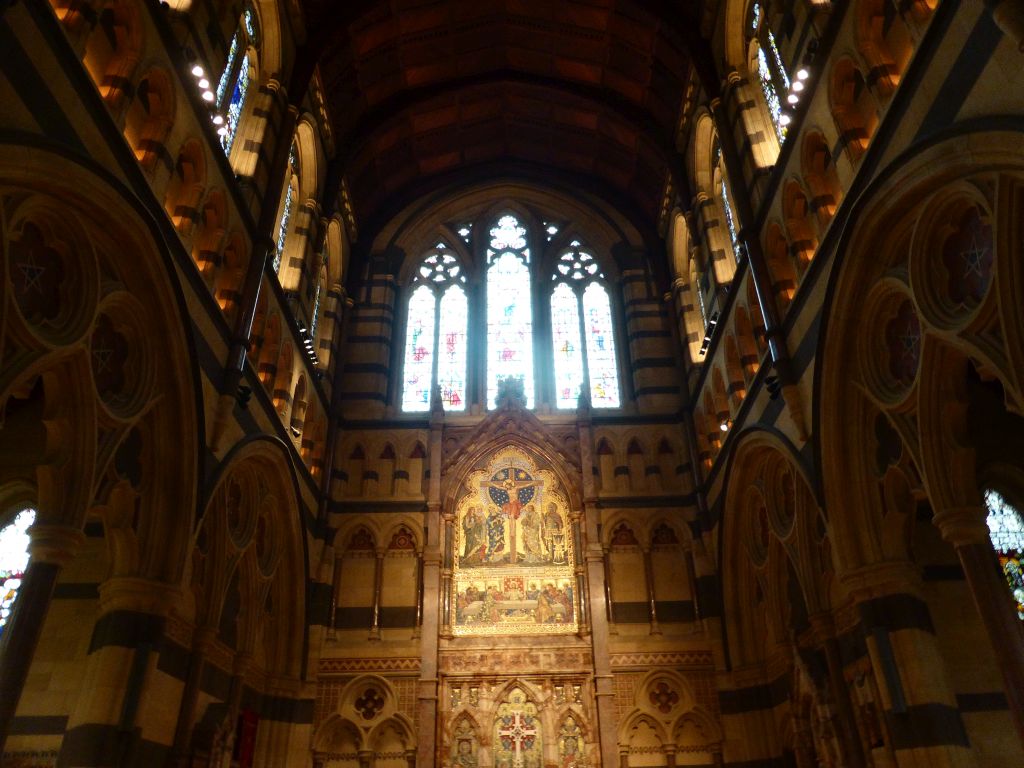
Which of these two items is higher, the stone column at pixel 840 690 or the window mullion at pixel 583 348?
the window mullion at pixel 583 348

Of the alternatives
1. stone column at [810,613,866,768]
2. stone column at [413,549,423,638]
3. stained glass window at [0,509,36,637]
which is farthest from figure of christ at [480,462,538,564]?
stained glass window at [0,509,36,637]

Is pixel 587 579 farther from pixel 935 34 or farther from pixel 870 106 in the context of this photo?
pixel 935 34

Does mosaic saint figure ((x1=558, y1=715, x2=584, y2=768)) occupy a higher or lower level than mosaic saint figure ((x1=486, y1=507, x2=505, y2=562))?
lower

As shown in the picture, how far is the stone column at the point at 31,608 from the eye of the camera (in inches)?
266

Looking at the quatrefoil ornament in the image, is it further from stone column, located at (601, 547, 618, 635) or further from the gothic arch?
the gothic arch

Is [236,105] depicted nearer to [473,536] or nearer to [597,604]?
[473,536]

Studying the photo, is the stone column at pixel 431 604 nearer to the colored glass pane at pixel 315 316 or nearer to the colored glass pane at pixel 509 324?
the colored glass pane at pixel 509 324

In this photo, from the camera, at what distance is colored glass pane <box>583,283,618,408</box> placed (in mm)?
17062

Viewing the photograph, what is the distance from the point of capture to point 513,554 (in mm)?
14859

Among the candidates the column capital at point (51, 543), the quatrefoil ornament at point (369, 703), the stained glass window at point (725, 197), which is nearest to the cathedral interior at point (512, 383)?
the column capital at point (51, 543)

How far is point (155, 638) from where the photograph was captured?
8.62 m

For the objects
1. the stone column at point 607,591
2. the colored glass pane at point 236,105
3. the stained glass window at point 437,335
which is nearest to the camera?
the colored glass pane at point 236,105

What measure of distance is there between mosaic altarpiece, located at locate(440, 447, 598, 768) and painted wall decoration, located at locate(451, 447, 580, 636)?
2 cm

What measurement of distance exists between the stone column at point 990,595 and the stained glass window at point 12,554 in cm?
1178
